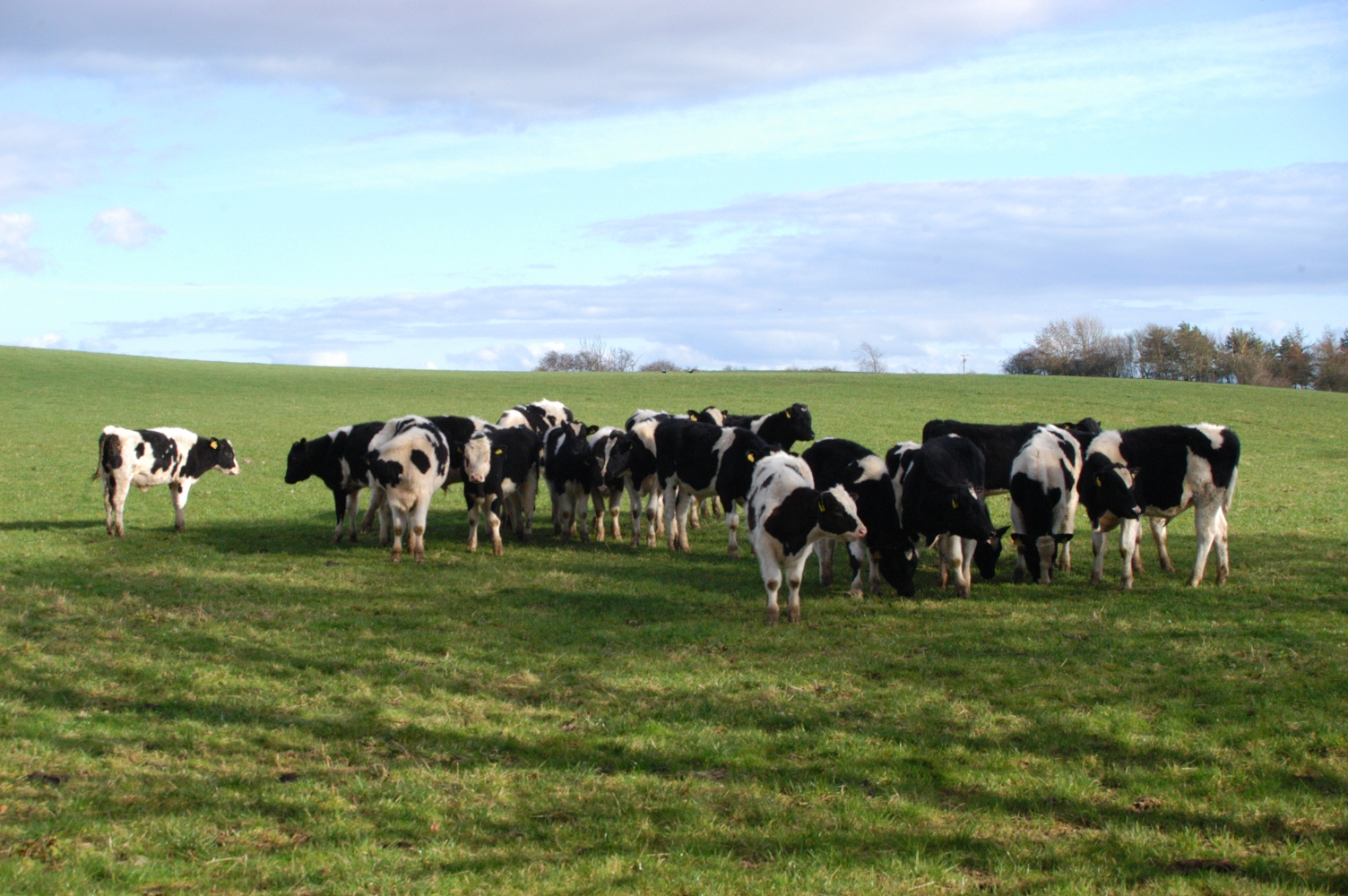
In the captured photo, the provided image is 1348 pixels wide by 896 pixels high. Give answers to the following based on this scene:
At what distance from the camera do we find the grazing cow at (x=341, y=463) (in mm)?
17062

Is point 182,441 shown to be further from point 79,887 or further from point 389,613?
point 79,887

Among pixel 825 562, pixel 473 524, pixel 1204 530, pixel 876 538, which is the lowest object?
pixel 825 562

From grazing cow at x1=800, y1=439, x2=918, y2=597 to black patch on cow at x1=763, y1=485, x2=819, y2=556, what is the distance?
1.54 metres

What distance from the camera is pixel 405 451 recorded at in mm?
15469

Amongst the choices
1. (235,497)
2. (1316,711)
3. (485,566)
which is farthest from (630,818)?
(235,497)

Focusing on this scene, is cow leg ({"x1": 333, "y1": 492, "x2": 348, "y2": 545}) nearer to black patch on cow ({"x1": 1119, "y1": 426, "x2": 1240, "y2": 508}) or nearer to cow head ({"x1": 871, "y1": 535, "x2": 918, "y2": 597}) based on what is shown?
cow head ({"x1": 871, "y1": 535, "x2": 918, "y2": 597})

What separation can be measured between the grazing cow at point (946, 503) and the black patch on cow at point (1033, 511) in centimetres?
47

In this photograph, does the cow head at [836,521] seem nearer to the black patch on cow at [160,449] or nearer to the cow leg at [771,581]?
the cow leg at [771,581]

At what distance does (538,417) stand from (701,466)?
24.2ft

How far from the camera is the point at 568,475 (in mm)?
17359

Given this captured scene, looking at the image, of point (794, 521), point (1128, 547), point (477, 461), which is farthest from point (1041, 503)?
point (477, 461)

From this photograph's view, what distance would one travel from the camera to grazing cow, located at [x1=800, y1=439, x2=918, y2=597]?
42.5 ft

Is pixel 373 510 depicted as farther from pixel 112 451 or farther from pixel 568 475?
pixel 112 451

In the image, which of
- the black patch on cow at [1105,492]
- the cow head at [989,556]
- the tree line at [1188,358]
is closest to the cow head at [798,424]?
the cow head at [989,556]
